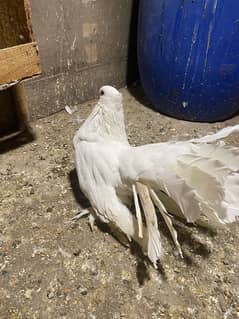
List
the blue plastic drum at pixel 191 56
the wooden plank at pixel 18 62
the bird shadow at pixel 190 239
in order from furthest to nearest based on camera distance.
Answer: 1. the blue plastic drum at pixel 191 56
2. the wooden plank at pixel 18 62
3. the bird shadow at pixel 190 239

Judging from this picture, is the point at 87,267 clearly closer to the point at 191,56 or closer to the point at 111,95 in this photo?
the point at 111,95

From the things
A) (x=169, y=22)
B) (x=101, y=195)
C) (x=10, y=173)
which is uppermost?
(x=169, y=22)

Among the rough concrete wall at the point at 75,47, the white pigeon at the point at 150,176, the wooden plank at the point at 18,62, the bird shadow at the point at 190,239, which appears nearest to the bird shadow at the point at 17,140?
the rough concrete wall at the point at 75,47

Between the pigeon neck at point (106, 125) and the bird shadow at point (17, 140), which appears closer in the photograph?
the pigeon neck at point (106, 125)

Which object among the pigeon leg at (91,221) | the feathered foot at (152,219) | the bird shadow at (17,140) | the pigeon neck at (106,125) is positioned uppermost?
the pigeon neck at (106,125)

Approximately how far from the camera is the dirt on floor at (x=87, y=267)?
2.57 ft

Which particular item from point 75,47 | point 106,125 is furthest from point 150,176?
point 75,47

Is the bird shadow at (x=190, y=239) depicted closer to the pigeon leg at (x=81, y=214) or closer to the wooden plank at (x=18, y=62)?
the pigeon leg at (x=81, y=214)

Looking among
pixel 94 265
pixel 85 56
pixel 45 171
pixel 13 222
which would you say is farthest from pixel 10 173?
pixel 85 56

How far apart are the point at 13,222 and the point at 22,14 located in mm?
694

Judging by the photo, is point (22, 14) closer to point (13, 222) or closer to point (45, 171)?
point (45, 171)

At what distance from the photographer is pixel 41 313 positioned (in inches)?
30.1

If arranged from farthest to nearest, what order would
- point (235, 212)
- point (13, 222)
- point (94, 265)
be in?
1. point (13, 222)
2. point (94, 265)
3. point (235, 212)

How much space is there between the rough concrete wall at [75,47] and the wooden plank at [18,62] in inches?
13.4
